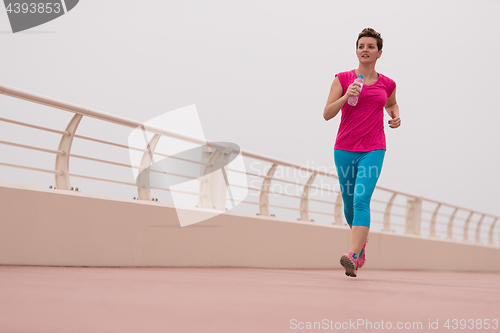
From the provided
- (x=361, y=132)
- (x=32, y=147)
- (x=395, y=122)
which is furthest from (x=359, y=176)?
(x=32, y=147)

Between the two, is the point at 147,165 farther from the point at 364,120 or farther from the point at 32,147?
the point at 364,120

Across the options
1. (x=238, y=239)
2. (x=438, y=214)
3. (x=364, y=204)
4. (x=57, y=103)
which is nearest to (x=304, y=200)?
(x=238, y=239)

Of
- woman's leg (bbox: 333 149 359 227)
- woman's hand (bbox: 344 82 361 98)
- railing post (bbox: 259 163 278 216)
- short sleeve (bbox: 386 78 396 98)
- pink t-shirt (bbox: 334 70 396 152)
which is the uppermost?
short sleeve (bbox: 386 78 396 98)

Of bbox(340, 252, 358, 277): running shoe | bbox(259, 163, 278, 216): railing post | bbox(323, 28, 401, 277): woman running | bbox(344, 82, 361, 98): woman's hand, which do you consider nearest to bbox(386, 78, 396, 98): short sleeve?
bbox(323, 28, 401, 277): woman running

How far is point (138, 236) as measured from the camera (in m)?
3.80

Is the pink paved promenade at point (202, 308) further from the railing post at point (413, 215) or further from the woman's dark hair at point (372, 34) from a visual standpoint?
the railing post at point (413, 215)

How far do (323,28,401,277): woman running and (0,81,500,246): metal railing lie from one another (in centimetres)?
132

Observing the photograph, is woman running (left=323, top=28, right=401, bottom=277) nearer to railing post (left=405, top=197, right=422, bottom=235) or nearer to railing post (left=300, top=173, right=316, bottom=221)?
railing post (left=300, top=173, right=316, bottom=221)

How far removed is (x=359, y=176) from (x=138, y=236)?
1538mm

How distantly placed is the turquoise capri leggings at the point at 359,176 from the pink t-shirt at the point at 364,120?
48 millimetres

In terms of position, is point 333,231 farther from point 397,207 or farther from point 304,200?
point 397,207

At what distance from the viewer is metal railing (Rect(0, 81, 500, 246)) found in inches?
138

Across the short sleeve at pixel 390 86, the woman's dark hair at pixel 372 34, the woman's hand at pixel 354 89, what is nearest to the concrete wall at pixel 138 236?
the woman's hand at pixel 354 89

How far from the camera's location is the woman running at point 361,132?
353 cm
